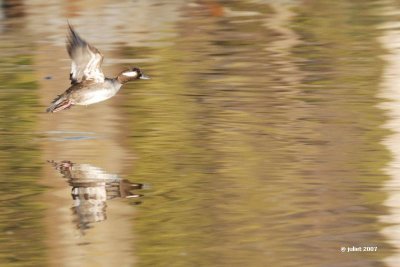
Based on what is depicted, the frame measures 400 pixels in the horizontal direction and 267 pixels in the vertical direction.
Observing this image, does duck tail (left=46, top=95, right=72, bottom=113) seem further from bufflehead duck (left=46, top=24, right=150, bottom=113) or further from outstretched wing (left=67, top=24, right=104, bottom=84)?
outstretched wing (left=67, top=24, right=104, bottom=84)

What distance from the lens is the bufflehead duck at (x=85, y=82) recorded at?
12258 mm

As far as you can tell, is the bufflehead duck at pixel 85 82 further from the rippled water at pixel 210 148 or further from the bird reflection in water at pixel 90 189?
the bird reflection in water at pixel 90 189

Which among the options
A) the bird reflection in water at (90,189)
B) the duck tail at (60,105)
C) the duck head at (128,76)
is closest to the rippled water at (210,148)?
the bird reflection in water at (90,189)

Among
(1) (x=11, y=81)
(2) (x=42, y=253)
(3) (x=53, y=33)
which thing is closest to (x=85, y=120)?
(1) (x=11, y=81)

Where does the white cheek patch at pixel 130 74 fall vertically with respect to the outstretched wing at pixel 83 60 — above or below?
below

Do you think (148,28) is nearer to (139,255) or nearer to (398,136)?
(398,136)

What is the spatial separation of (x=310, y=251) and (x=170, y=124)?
14.7 feet

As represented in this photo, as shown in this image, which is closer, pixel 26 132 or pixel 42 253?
pixel 42 253

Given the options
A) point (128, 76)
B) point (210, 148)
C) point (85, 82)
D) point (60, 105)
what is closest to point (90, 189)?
point (210, 148)

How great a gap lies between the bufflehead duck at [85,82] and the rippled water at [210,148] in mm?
326

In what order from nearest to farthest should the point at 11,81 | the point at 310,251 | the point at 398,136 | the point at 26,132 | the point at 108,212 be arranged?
1. the point at 310,251
2. the point at 108,212
3. the point at 398,136
4. the point at 26,132
5. the point at 11,81

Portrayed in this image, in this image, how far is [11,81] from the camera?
1545cm

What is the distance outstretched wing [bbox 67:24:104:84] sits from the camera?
12.2 m

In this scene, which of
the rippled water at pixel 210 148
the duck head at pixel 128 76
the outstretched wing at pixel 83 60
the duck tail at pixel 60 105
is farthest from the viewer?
the duck head at pixel 128 76
